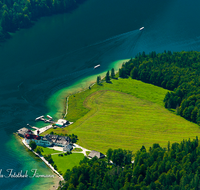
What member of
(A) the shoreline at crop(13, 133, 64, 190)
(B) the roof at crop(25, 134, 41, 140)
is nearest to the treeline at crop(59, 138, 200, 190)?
(A) the shoreline at crop(13, 133, 64, 190)

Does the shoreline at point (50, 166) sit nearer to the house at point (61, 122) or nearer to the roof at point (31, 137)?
the roof at point (31, 137)

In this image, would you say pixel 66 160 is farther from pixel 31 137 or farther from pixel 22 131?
pixel 22 131

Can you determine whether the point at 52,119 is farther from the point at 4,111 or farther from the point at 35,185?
the point at 35,185

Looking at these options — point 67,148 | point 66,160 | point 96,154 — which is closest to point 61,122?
point 67,148

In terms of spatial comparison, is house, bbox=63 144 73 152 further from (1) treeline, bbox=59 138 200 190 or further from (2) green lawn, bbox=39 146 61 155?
(1) treeline, bbox=59 138 200 190

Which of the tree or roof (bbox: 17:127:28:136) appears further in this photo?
roof (bbox: 17:127:28:136)

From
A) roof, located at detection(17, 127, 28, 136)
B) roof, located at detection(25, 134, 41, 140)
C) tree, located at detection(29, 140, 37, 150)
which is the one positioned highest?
roof, located at detection(17, 127, 28, 136)

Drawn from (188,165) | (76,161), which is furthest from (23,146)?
(188,165)
